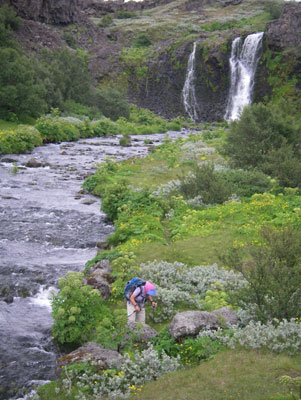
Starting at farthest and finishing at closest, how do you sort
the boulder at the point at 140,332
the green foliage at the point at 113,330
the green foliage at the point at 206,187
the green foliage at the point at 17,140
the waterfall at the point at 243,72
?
1. the waterfall at the point at 243,72
2. the green foliage at the point at 17,140
3. the green foliage at the point at 206,187
4. the boulder at the point at 140,332
5. the green foliage at the point at 113,330

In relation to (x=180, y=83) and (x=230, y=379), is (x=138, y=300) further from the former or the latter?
(x=180, y=83)

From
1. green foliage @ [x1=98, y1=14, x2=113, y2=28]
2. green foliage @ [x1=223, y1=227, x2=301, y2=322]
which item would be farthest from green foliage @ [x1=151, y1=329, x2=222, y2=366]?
green foliage @ [x1=98, y1=14, x2=113, y2=28]

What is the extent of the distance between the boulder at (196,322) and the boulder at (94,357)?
1311 millimetres

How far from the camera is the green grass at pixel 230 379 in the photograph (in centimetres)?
596

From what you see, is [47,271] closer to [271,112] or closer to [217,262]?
[217,262]

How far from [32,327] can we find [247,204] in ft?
34.2

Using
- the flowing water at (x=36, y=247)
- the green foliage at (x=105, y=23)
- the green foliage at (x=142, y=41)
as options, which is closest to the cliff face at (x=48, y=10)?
the green foliage at (x=142, y=41)

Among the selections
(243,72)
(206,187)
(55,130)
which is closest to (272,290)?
(206,187)

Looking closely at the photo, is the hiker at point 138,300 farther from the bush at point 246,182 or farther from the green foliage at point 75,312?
the bush at point 246,182

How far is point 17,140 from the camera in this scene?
107ft

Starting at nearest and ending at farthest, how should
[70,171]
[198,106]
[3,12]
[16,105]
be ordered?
[70,171] → [16,105] → [3,12] → [198,106]

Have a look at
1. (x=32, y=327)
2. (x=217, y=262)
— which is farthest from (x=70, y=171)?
(x=32, y=327)

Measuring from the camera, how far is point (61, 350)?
8.78m

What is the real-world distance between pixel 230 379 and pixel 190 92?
240 feet
